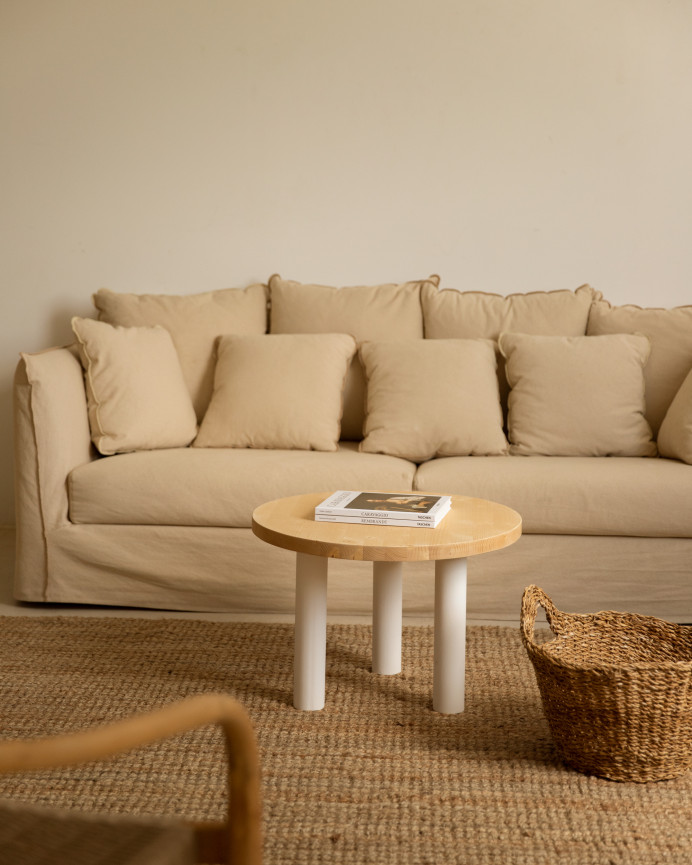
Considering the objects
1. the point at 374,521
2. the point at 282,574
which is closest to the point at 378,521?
the point at 374,521

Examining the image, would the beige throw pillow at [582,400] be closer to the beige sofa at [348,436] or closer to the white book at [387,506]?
the beige sofa at [348,436]

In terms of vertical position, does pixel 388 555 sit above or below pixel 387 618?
above

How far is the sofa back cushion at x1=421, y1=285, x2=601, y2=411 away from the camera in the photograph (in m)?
3.14

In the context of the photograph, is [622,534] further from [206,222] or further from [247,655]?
[206,222]

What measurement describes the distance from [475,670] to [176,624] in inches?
36.6

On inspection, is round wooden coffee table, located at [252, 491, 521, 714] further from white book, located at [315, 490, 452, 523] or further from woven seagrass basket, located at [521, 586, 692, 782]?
woven seagrass basket, located at [521, 586, 692, 782]

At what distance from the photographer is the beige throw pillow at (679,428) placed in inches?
106

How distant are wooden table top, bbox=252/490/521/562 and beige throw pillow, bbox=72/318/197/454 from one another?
974 mm

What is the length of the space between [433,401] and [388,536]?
116 cm

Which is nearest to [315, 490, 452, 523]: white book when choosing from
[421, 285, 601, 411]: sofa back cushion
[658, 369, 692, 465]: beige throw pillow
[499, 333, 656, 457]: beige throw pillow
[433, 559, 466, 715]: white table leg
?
[433, 559, 466, 715]: white table leg

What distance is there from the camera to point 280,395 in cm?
297

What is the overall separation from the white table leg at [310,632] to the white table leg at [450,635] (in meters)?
0.27

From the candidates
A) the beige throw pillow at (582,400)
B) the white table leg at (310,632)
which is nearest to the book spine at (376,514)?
the white table leg at (310,632)

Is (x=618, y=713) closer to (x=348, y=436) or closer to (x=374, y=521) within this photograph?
(x=374, y=521)
